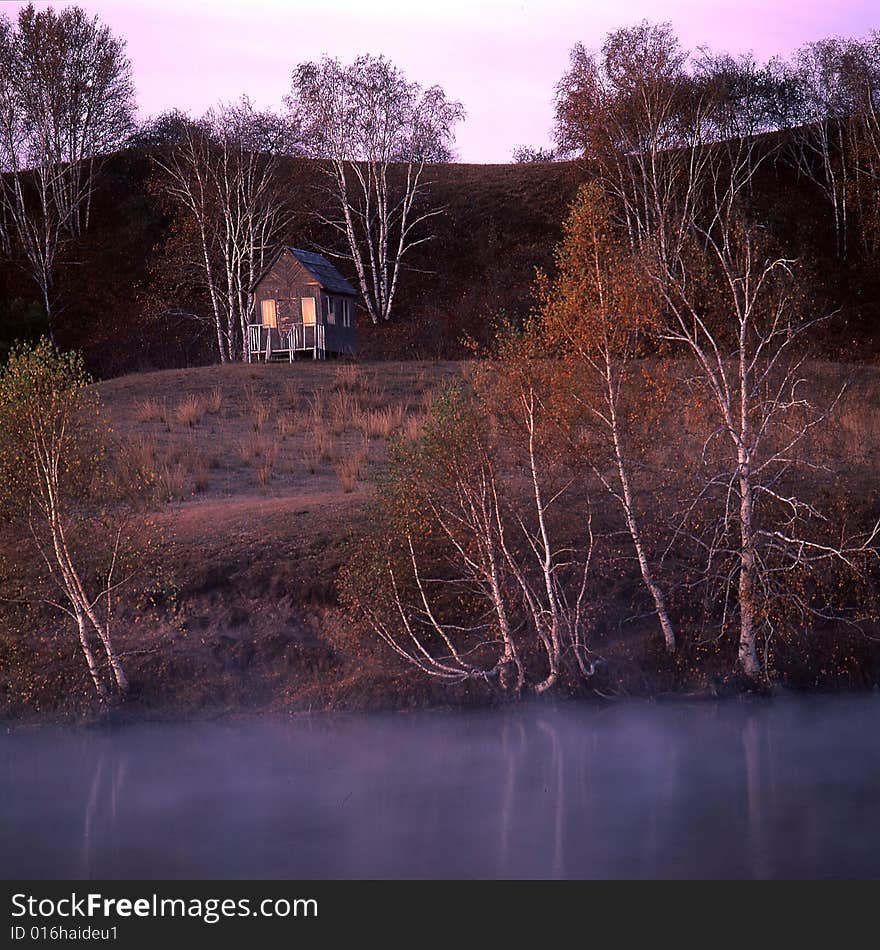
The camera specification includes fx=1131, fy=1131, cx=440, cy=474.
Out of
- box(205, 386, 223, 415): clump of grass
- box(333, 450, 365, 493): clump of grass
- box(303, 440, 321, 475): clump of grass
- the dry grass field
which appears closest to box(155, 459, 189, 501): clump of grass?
the dry grass field

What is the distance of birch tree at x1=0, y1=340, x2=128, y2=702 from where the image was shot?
682 inches

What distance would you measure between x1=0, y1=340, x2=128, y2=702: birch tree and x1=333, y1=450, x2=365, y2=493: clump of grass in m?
6.70

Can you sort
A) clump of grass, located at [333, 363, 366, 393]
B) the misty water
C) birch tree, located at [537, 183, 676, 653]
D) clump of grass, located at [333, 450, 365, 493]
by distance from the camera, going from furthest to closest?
Result: clump of grass, located at [333, 363, 366, 393], clump of grass, located at [333, 450, 365, 493], birch tree, located at [537, 183, 676, 653], the misty water

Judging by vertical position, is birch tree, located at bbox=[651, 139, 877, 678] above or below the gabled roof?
below

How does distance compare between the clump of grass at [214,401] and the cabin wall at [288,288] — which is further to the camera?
the cabin wall at [288,288]

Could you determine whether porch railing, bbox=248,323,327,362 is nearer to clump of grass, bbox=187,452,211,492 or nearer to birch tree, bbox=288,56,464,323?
birch tree, bbox=288,56,464,323

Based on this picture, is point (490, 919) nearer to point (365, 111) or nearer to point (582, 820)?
point (582, 820)

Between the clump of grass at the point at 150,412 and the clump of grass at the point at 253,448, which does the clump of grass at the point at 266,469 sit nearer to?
the clump of grass at the point at 253,448

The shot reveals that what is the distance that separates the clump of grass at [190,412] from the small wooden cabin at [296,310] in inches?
512

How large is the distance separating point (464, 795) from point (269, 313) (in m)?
34.7

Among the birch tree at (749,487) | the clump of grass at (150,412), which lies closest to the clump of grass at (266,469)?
the clump of grass at (150,412)

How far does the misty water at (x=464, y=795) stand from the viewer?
13.2 meters

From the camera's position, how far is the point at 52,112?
5262cm

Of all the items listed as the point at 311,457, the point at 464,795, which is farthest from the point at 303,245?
the point at 464,795
